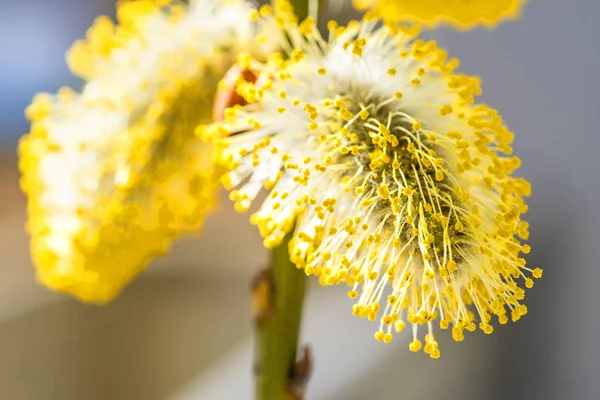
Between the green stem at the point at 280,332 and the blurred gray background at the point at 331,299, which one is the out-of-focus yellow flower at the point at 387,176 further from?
the blurred gray background at the point at 331,299

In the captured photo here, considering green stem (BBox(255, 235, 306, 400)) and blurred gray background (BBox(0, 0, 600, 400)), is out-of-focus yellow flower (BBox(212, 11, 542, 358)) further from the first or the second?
blurred gray background (BBox(0, 0, 600, 400))

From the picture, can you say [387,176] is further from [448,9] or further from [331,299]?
[331,299]

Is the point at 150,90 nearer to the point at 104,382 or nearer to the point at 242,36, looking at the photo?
the point at 242,36

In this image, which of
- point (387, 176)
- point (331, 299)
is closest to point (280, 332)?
point (387, 176)

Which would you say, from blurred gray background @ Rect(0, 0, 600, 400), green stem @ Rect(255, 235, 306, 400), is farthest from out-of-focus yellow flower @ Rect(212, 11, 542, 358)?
blurred gray background @ Rect(0, 0, 600, 400)

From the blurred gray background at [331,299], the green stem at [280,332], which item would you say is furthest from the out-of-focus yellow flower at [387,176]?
the blurred gray background at [331,299]
